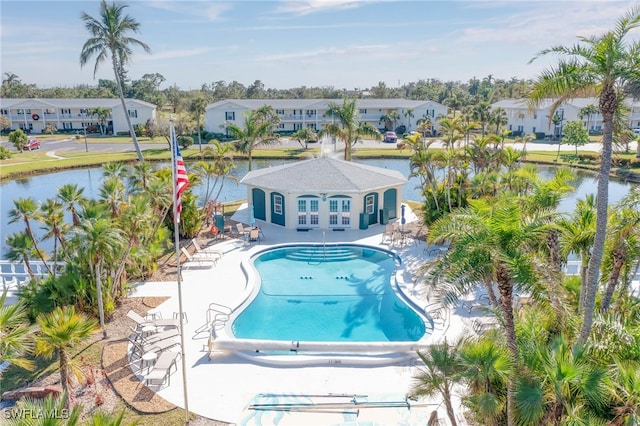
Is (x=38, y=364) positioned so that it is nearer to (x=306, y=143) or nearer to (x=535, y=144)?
(x=306, y=143)

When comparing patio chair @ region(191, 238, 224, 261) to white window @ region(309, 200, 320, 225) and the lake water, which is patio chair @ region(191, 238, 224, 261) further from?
the lake water

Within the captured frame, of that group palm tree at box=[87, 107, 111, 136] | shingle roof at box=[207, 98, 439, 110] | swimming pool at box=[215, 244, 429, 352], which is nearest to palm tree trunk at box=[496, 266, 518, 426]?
swimming pool at box=[215, 244, 429, 352]

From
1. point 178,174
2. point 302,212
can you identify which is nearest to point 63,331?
point 178,174

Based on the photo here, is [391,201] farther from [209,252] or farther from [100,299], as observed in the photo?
[100,299]

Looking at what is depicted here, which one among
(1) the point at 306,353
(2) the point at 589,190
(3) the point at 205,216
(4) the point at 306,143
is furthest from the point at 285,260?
(4) the point at 306,143

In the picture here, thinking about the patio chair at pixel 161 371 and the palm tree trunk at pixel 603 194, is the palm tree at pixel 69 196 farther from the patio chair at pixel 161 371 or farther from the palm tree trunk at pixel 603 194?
the palm tree trunk at pixel 603 194

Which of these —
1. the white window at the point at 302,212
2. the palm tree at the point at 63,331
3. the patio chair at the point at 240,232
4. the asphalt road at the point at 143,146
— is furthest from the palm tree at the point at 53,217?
the asphalt road at the point at 143,146

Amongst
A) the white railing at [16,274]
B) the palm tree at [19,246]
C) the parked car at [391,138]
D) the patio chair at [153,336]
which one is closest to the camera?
the patio chair at [153,336]
